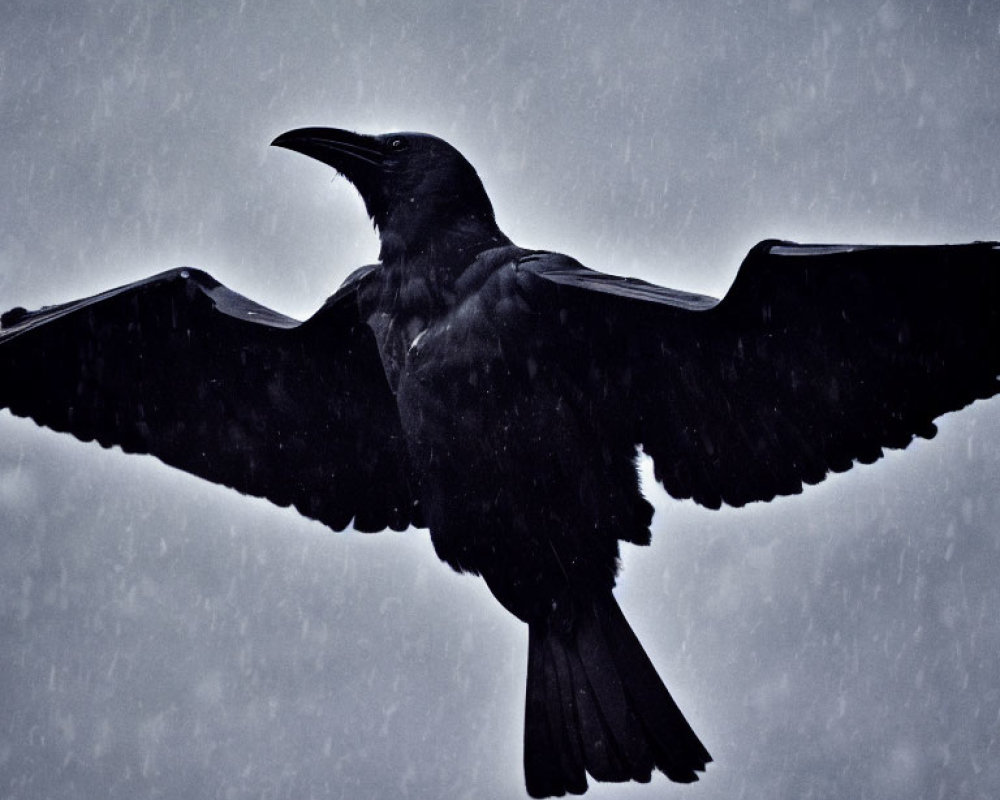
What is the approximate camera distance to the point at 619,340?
551 centimetres

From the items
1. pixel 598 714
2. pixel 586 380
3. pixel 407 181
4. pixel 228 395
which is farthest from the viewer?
pixel 228 395

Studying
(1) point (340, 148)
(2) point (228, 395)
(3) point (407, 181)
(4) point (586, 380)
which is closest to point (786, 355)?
(4) point (586, 380)

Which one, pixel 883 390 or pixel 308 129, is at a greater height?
pixel 308 129

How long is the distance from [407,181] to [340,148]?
1.11 feet

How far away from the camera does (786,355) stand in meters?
5.23

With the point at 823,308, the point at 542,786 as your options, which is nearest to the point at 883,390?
the point at 823,308

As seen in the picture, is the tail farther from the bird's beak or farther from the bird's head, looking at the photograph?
the bird's beak

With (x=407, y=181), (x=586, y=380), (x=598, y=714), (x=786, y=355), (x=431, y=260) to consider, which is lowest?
(x=598, y=714)

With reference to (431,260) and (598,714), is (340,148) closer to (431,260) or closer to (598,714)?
(431,260)

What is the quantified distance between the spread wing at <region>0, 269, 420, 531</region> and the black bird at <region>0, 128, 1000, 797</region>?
0.13 ft

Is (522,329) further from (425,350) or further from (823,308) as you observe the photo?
(823,308)

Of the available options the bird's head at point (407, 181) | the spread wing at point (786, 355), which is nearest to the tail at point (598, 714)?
the spread wing at point (786, 355)

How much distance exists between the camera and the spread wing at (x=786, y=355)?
15.6ft

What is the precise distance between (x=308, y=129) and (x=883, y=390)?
2641 millimetres
